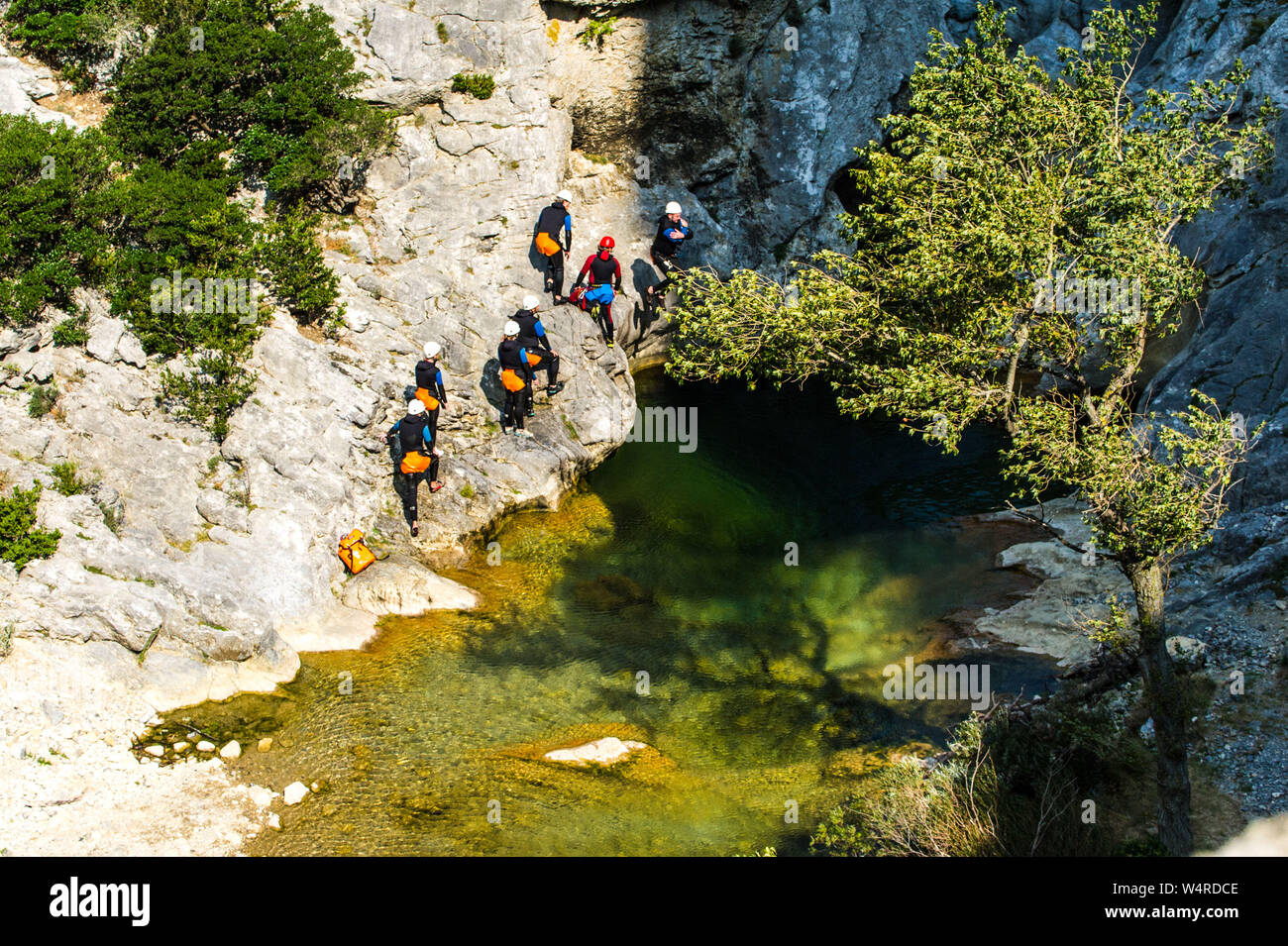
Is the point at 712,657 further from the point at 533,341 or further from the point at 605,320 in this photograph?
the point at 605,320

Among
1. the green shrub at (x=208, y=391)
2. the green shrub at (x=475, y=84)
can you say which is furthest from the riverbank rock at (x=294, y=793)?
the green shrub at (x=475, y=84)

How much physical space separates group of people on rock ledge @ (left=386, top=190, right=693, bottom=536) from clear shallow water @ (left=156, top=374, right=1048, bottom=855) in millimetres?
2280

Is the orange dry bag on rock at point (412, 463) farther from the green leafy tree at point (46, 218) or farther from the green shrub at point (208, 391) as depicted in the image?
the green leafy tree at point (46, 218)

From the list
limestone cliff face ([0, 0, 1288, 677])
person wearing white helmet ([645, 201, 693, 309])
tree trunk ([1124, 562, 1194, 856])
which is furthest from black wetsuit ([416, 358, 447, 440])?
tree trunk ([1124, 562, 1194, 856])

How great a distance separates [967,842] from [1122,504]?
15.4 ft

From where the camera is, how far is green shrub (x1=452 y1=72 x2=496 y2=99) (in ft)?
86.2

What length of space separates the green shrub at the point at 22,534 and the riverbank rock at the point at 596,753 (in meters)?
8.71

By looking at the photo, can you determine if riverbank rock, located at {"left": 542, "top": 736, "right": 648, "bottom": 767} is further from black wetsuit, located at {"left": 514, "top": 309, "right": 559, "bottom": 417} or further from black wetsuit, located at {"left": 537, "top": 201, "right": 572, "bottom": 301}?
black wetsuit, located at {"left": 537, "top": 201, "right": 572, "bottom": 301}

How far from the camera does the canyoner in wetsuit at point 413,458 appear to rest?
64.8 ft

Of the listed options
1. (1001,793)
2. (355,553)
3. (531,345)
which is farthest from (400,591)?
(1001,793)

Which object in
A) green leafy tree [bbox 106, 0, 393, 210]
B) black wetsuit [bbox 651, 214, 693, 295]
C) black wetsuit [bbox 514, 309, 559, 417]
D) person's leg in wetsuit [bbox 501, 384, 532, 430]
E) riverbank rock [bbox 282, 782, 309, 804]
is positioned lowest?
riverbank rock [bbox 282, 782, 309, 804]

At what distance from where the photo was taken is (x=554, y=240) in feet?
82.2

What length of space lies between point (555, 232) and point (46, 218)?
36.0ft

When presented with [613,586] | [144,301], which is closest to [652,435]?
[613,586]
